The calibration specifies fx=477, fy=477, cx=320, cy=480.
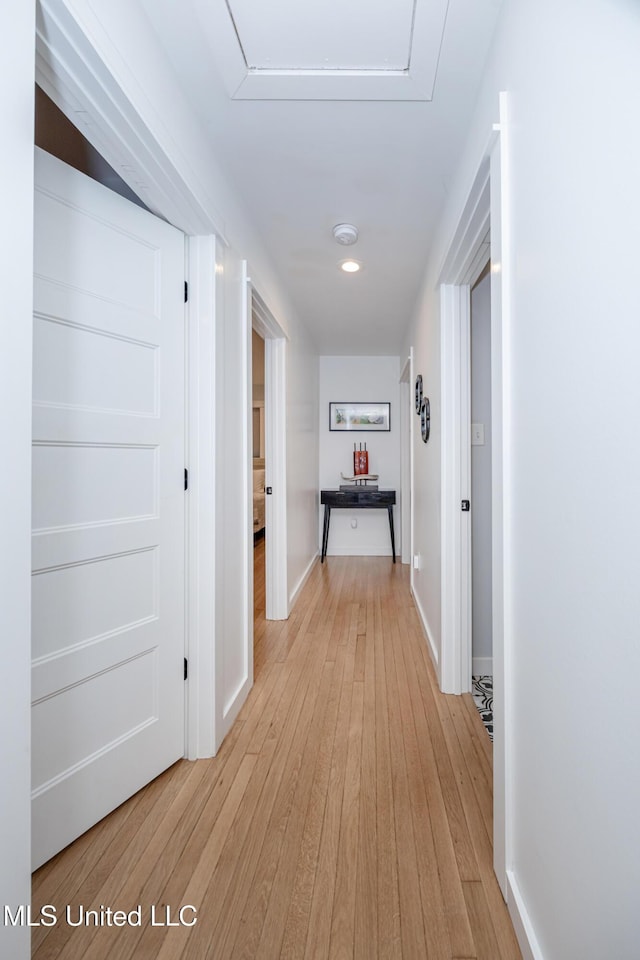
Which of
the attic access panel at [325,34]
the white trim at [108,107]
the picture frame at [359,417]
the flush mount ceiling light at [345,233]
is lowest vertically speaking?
the picture frame at [359,417]

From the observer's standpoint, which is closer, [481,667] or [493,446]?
[493,446]

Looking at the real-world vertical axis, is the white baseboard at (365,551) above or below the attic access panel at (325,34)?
below

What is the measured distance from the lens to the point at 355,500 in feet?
16.8

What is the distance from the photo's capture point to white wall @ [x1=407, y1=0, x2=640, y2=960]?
65 centimetres

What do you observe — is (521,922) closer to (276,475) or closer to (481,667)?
(481,667)

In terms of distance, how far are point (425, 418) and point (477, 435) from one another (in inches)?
18.9

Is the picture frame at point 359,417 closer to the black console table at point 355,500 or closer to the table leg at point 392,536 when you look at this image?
the black console table at point 355,500

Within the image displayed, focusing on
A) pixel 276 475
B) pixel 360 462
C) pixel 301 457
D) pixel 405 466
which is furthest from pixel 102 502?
pixel 360 462

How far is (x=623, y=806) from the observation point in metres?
0.65

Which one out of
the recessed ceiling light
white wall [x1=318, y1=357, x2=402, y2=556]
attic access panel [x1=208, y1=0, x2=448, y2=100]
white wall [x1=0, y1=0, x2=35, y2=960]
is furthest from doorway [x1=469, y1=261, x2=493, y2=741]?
white wall [x1=318, y1=357, x2=402, y2=556]

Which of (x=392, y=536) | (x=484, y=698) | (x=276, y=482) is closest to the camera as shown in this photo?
(x=484, y=698)

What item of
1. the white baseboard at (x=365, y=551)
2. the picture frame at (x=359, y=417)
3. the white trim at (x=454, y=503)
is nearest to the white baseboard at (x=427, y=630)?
the white trim at (x=454, y=503)

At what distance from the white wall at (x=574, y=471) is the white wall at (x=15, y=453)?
92 cm

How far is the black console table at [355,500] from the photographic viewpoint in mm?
5109
